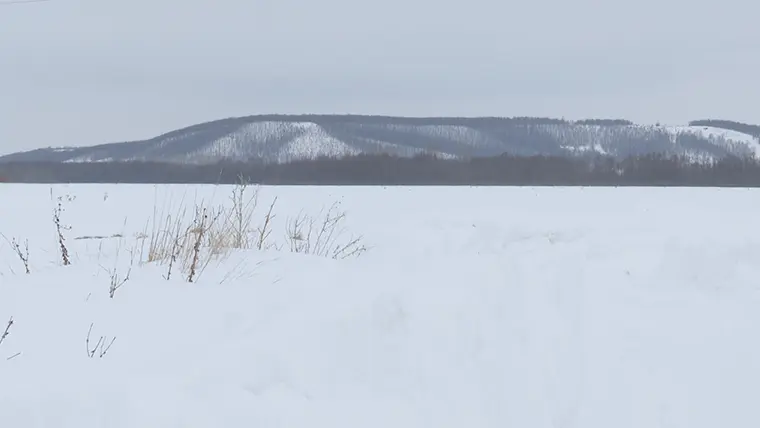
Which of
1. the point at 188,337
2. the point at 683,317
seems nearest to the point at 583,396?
the point at 683,317

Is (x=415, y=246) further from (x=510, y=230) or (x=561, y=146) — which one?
(x=561, y=146)

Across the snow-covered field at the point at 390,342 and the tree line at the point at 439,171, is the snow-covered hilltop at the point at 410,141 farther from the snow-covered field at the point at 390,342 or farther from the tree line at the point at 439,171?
the snow-covered field at the point at 390,342

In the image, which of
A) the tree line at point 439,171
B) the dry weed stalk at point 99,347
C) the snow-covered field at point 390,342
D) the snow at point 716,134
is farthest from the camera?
the snow at point 716,134

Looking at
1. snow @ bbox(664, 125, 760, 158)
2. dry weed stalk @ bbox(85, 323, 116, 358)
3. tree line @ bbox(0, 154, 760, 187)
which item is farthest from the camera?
snow @ bbox(664, 125, 760, 158)

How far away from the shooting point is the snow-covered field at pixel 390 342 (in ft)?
8.73

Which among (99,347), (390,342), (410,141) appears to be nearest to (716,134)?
(410,141)

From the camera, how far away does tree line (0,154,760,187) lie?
43.6m

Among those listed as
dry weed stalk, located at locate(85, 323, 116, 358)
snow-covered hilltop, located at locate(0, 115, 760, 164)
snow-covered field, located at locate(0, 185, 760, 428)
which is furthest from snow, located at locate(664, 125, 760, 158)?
dry weed stalk, located at locate(85, 323, 116, 358)

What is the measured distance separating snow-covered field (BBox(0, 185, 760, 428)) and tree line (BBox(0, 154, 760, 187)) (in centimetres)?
3708

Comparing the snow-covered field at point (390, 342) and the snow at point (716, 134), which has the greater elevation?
the snow at point (716, 134)

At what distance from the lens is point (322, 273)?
441 centimetres

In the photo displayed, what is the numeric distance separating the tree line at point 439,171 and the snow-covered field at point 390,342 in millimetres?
37084

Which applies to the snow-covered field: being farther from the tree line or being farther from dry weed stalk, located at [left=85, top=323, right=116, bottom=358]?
the tree line

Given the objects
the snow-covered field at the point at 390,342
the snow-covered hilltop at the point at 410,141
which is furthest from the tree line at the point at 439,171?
the snow-covered field at the point at 390,342
